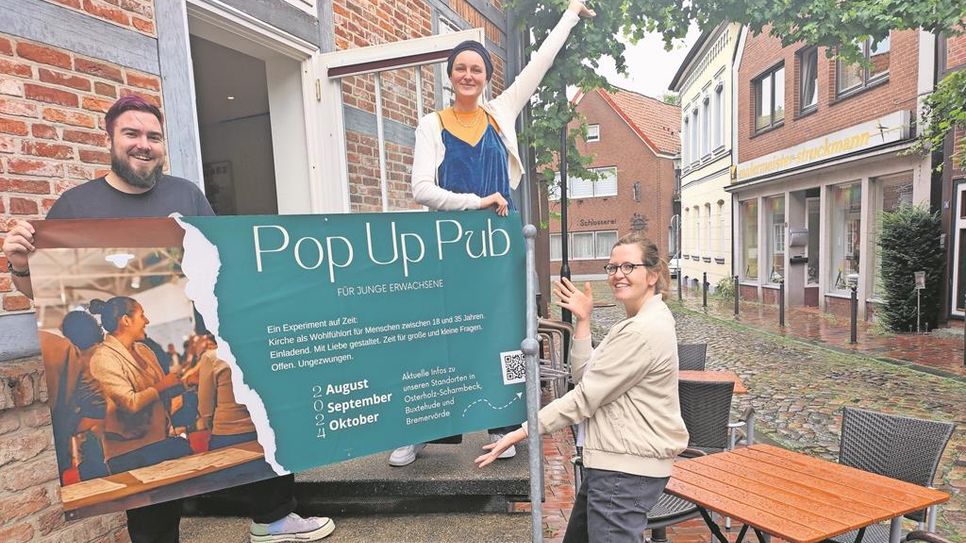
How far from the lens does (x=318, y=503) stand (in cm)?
294

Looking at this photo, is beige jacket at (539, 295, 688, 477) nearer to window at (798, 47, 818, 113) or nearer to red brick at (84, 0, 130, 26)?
red brick at (84, 0, 130, 26)

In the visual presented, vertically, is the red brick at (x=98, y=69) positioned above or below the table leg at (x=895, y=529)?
above

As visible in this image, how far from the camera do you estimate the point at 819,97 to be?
12727mm

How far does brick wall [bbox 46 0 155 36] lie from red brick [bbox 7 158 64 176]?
2.31ft

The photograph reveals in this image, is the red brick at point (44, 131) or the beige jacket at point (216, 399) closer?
the beige jacket at point (216, 399)

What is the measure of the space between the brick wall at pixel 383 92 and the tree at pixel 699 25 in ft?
4.85

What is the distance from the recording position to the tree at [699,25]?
4742 mm

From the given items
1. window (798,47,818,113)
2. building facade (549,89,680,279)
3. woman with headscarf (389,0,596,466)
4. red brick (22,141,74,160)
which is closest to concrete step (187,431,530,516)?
woman with headscarf (389,0,596,466)

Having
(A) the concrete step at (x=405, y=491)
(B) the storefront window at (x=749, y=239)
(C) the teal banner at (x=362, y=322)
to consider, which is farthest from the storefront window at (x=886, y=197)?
(C) the teal banner at (x=362, y=322)

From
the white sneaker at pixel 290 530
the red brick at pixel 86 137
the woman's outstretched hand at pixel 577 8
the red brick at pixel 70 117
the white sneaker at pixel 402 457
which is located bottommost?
the white sneaker at pixel 290 530

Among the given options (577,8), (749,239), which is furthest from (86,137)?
(749,239)

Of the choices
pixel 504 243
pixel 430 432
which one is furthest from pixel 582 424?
pixel 504 243

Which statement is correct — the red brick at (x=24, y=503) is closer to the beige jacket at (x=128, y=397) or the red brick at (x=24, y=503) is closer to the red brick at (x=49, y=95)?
the beige jacket at (x=128, y=397)

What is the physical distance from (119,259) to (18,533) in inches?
58.0
